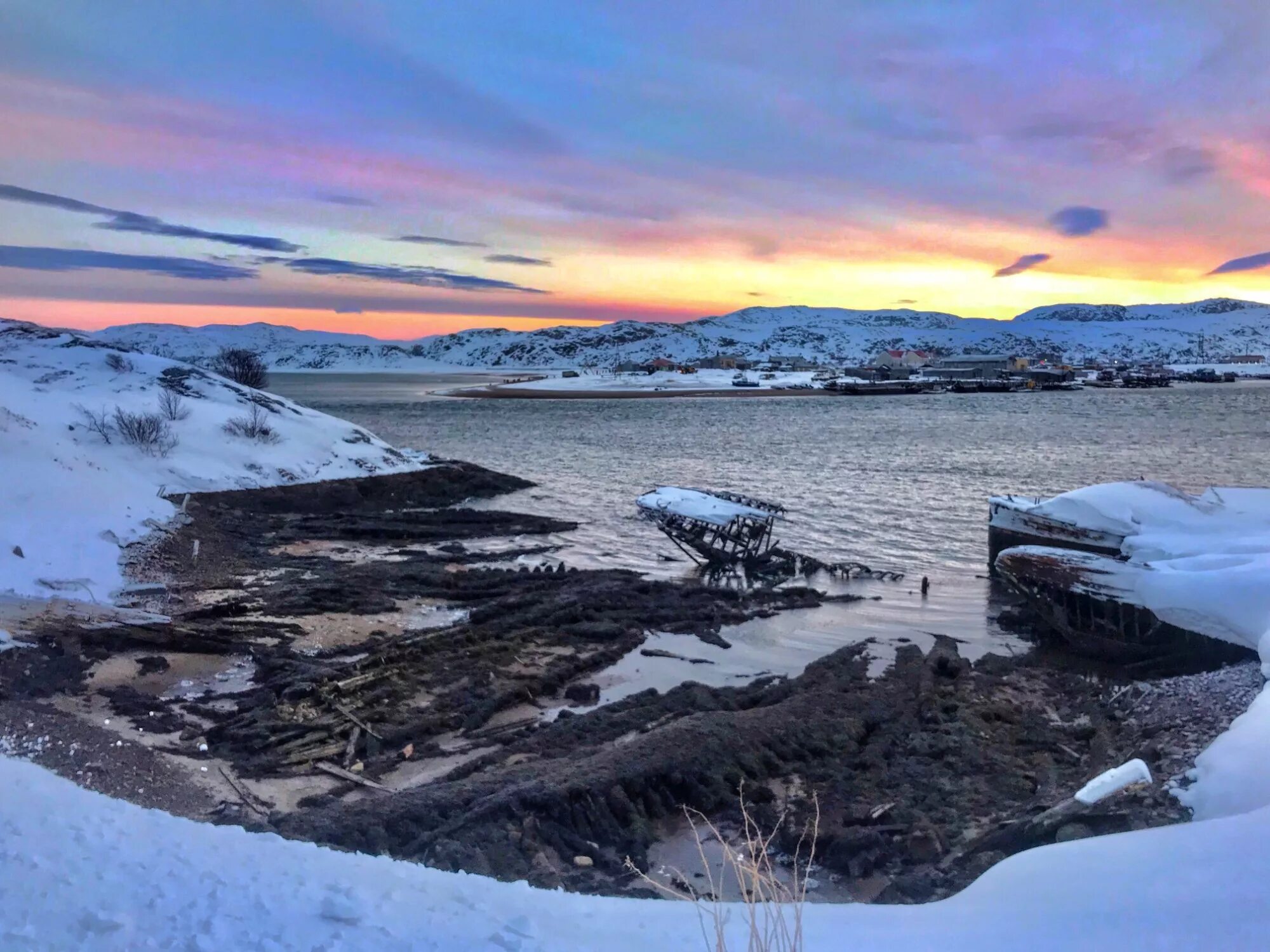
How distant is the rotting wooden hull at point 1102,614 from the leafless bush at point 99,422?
28868 millimetres

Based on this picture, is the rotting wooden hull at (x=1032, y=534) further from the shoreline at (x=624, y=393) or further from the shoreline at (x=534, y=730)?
the shoreline at (x=624, y=393)

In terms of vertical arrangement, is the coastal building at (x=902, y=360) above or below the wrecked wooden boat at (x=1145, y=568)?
above

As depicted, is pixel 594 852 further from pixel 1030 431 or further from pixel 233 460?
pixel 1030 431

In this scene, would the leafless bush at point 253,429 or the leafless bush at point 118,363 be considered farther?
the leafless bush at point 118,363

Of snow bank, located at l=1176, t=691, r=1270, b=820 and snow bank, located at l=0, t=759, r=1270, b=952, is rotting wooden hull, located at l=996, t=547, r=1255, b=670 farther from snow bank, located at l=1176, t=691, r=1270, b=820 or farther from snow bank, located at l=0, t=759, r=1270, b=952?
snow bank, located at l=0, t=759, r=1270, b=952

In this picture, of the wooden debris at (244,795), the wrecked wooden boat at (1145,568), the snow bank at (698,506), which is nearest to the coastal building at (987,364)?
the snow bank at (698,506)

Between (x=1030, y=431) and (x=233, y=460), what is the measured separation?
58808mm

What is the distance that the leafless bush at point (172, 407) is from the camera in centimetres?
3275

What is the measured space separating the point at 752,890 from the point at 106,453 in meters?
29.8

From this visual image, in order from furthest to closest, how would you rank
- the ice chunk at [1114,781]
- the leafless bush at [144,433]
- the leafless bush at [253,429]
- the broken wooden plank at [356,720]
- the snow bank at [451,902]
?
1. the leafless bush at [253,429]
2. the leafless bush at [144,433]
3. the broken wooden plank at [356,720]
4. the ice chunk at [1114,781]
5. the snow bank at [451,902]

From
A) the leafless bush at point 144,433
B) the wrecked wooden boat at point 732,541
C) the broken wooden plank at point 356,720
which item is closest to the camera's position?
the broken wooden plank at point 356,720

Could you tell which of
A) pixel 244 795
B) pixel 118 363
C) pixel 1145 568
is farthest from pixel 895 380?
pixel 244 795

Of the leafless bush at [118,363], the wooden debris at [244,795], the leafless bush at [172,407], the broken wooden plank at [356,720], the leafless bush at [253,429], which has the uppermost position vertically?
the leafless bush at [118,363]

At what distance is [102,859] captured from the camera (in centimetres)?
587
